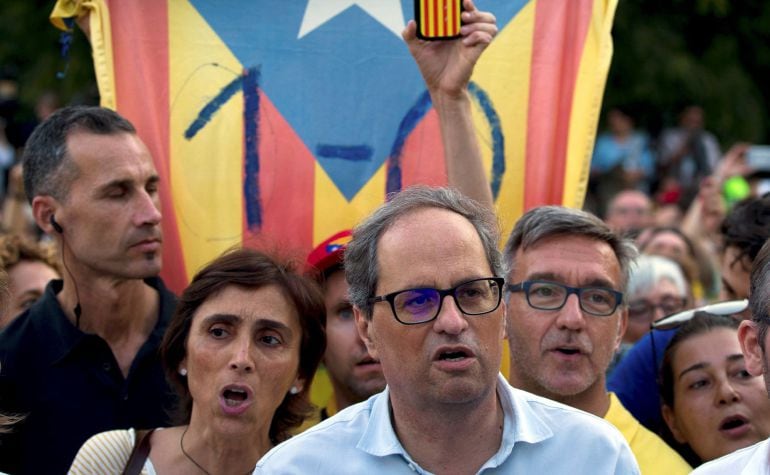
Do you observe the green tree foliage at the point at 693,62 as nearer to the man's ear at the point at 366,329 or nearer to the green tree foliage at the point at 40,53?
the green tree foliage at the point at 40,53

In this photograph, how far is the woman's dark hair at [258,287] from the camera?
4027mm

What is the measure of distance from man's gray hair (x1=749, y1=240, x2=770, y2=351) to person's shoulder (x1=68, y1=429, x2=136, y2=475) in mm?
1840

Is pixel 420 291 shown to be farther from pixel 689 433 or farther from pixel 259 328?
pixel 689 433

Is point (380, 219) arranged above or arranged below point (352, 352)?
above

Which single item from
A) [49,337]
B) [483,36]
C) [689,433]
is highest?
[483,36]

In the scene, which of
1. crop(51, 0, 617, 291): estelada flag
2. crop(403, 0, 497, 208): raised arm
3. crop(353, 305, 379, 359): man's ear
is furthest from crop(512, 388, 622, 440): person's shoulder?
crop(51, 0, 617, 291): estelada flag

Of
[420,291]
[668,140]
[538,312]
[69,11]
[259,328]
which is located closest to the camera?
[420,291]

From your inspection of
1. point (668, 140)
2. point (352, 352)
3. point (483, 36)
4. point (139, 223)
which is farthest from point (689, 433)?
point (668, 140)

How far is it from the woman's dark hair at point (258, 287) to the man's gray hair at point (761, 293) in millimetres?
1385

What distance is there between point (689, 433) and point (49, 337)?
7.25 feet

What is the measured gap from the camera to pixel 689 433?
4.49m

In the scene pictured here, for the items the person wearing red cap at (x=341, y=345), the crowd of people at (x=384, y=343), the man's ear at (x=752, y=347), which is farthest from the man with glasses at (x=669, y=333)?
the man's ear at (x=752, y=347)

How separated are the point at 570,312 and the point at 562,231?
296 mm

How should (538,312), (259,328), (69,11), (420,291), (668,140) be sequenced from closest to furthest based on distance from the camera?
(420,291), (259,328), (538,312), (69,11), (668,140)
